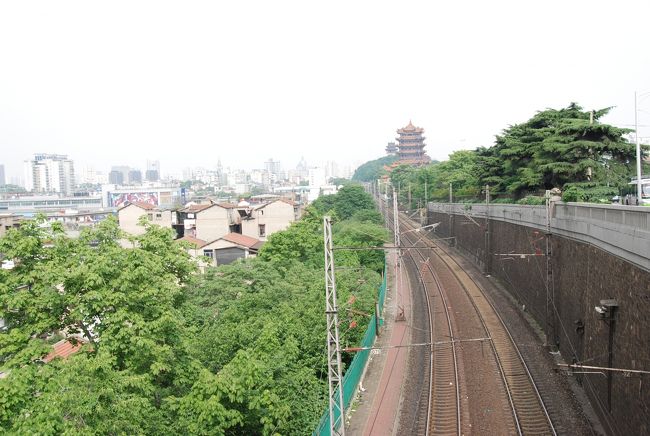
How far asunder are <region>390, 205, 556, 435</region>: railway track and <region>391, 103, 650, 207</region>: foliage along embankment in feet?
21.1

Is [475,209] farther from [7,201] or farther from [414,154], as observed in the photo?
[7,201]

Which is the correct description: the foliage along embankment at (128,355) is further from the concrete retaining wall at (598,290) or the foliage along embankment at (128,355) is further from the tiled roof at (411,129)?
the tiled roof at (411,129)

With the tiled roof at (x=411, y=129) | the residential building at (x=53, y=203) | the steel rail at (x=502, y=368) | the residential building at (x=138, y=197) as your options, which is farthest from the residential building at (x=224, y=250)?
the tiled roof at (x=411, y=129)

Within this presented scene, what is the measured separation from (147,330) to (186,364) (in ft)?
6.18

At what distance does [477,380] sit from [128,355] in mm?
10800

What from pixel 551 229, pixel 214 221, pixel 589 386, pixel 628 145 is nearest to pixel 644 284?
pixel 589 386

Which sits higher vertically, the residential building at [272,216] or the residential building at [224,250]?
the residential building at [272,216]

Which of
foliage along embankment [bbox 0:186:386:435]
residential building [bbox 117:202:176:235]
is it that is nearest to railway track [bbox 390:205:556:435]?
foliage along embankment [bbox 0:186:386:435]

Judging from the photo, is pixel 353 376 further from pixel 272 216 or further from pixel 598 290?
pixel 272 216

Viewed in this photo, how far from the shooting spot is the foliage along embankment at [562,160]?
990 inches

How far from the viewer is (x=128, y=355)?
12.5m

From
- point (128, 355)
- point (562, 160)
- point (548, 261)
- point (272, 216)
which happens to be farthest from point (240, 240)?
point (128, 355)

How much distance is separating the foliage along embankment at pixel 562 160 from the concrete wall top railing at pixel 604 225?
4.48 feet

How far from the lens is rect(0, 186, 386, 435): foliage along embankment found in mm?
9695
